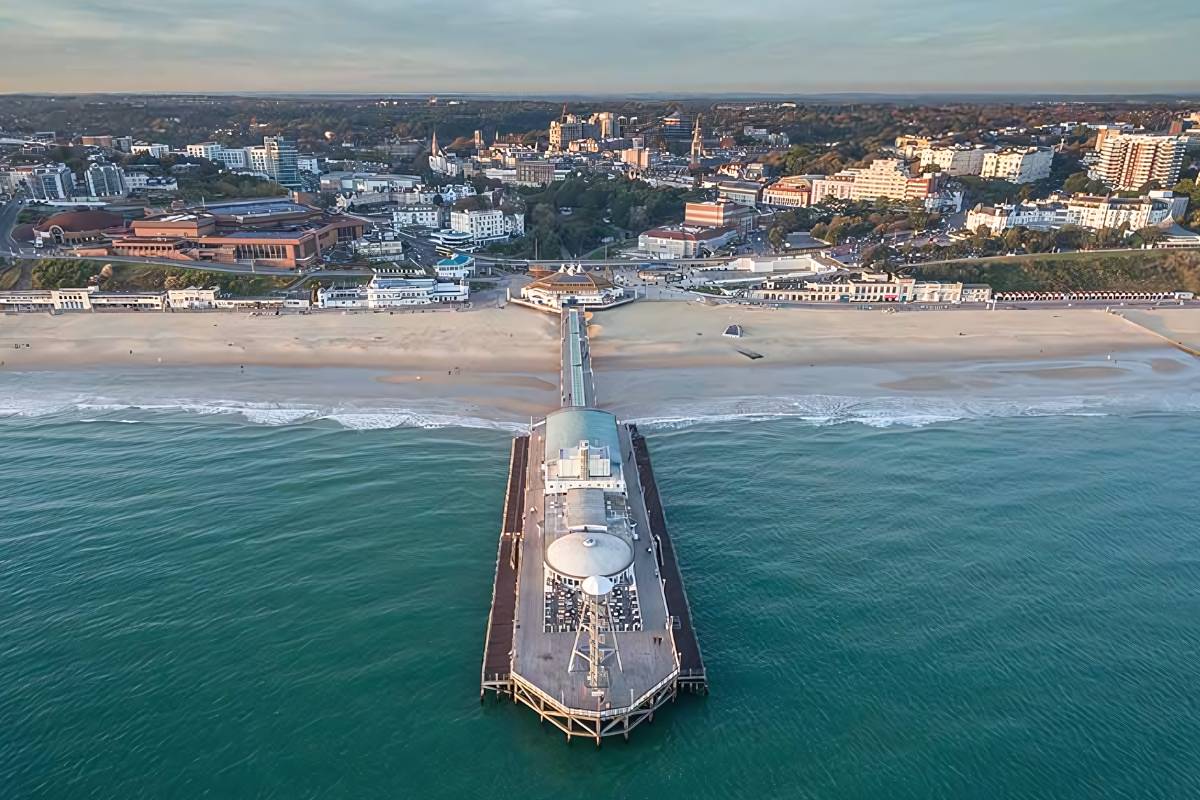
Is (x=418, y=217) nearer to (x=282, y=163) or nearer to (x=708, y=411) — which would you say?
(x=282, y=163)

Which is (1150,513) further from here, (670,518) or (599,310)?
(599,310)

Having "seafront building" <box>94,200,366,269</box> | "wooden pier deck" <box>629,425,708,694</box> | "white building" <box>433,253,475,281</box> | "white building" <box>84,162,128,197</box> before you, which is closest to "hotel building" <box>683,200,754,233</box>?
"white building" <box>433,253,475,281</box>

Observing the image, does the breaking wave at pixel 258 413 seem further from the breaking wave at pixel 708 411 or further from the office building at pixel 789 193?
the office building at pixel 789 193

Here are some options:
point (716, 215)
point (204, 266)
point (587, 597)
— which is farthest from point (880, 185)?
point (587, 597)

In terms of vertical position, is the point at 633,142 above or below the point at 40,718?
above

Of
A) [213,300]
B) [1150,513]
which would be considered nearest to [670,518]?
[1150,513]

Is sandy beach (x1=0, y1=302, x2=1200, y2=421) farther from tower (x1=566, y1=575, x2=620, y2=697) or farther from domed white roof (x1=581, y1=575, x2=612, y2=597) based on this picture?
tower (x1=566, y1=575, x2=620, y2=697)
